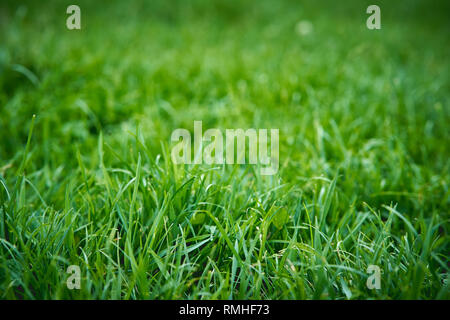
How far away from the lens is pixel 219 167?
1.20 metres

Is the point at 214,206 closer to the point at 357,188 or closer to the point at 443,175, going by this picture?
the point at 357,188

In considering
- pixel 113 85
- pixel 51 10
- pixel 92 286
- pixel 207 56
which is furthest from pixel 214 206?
pixel 51 10

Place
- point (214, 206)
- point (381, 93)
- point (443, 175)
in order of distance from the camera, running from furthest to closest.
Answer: point (381, 93) → point (443, 175) → point (214, 206)

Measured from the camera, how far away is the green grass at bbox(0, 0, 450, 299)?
95 centimetres

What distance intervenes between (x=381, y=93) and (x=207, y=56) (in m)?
1.49

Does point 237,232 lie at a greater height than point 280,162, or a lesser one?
lesser

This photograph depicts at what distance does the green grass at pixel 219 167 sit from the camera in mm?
954

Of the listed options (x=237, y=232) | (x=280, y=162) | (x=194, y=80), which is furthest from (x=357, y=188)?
(x=194, y=80)

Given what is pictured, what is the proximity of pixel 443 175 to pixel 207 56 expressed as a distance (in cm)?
208

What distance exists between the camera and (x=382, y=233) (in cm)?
103

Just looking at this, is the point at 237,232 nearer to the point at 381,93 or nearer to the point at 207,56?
the point at 381,93
